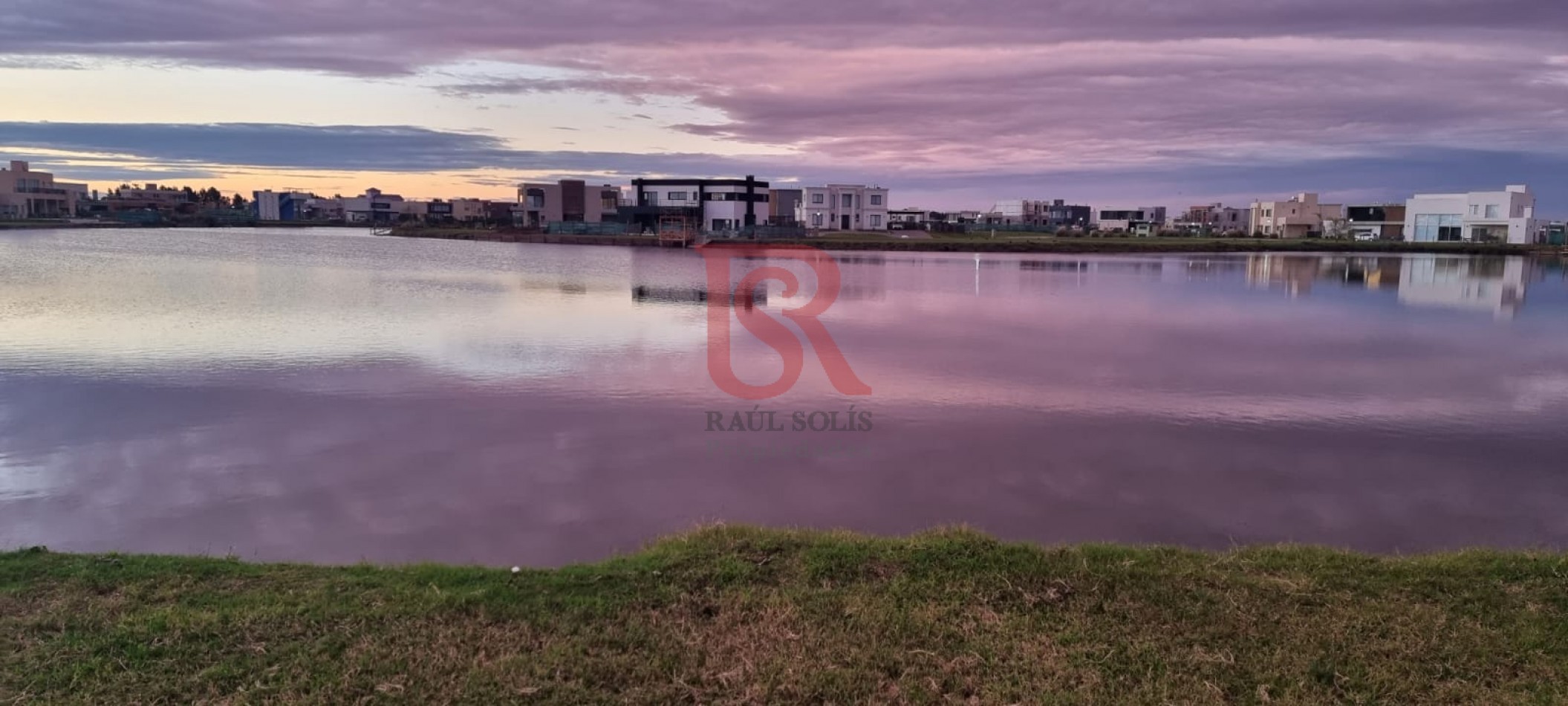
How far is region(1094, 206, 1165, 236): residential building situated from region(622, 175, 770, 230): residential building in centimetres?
3923

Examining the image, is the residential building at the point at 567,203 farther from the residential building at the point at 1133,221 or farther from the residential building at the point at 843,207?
the residential building at the point at 1133,221

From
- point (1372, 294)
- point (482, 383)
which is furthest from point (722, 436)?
point (1372, 294)

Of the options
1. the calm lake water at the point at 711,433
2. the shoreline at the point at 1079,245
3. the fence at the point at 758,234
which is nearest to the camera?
the calm lake water at the point at 711,433

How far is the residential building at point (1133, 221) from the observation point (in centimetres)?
10344

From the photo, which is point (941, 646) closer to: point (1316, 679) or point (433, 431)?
point (1316, 679)

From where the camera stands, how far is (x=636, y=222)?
82.0 m

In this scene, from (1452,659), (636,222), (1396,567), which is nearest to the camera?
(1452,659)

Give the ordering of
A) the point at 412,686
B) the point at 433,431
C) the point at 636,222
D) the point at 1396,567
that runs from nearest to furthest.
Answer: the point at 412,686 < the point at 1396,567 < the point at 433,431 < the point at 636,222

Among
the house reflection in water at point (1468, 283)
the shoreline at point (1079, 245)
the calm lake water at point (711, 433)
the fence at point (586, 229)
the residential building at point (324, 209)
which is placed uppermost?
the residential building at point (324, 209)

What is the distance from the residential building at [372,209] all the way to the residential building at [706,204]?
80095 millimetres

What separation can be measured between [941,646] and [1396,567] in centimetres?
311

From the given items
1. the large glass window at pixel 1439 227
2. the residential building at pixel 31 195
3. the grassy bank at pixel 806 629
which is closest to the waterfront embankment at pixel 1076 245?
the large glass window at pixel 1439 227

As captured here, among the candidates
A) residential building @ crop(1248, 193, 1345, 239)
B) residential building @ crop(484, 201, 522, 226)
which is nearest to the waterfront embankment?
residential building @ crop(1248, 193, 1345, 239)

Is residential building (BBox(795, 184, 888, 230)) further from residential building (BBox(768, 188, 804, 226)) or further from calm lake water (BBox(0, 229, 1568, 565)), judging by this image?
calm lake water (BBox(0, 229, 1568, 565))
